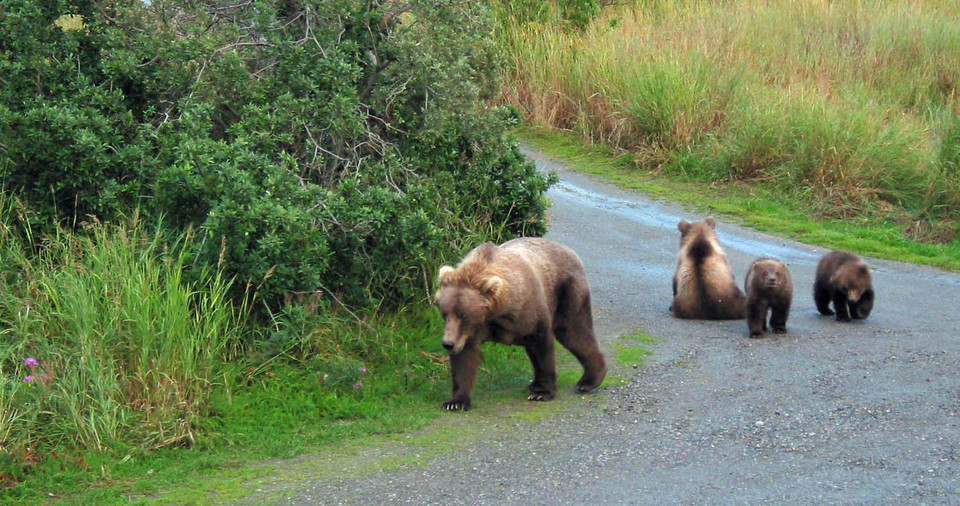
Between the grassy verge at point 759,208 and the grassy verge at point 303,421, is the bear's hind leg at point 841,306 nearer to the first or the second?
the grassy verge at point 759,208

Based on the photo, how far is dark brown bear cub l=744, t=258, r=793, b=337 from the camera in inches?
387

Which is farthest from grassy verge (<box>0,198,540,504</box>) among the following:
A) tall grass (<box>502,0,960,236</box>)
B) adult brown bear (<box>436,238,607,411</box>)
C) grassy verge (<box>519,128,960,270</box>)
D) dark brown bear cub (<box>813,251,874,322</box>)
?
tall grass (<box>502,0,960,236</box>)

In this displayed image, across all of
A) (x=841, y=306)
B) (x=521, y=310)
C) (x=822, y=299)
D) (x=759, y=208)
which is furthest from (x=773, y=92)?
(x=521, y=310)

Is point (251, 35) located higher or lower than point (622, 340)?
higher


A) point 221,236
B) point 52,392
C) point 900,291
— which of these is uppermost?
point 221,236

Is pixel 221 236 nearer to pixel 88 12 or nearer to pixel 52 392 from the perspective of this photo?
pixel 52 392

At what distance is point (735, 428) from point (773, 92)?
10.7 metres

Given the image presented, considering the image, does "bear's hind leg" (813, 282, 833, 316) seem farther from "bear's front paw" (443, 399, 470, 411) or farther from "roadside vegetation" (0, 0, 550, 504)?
"bear's front paw" (443, 399, 470, 411)

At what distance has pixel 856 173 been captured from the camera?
15.2 metres

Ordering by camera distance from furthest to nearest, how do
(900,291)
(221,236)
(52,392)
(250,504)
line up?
(900,291) → (221,236) → (52,392) → (250,504)

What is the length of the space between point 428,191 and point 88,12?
325 cm

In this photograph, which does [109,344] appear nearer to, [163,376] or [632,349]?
[163,376]

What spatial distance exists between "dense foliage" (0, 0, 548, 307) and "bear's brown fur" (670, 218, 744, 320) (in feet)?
7.35

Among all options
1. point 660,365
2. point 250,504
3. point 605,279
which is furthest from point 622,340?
point 250,504
